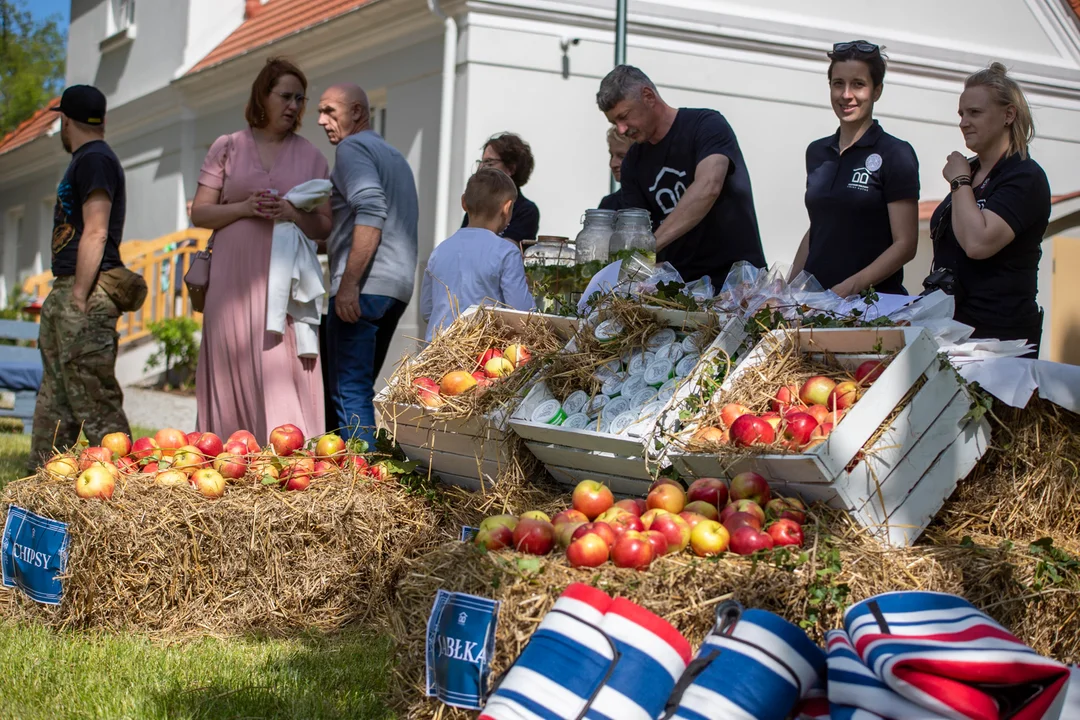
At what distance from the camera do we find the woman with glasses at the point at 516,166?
594cm

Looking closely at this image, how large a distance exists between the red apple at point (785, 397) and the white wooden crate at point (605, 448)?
0.25 metres

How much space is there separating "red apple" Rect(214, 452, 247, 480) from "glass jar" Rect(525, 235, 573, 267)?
1.49 m

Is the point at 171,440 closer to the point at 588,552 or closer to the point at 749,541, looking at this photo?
the point at 588,552

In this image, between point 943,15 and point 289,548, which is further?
point 943,15

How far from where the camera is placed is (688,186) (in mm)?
4691

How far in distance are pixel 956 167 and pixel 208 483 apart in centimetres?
298

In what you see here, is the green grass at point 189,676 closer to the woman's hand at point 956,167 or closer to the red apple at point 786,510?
the red apple at point 786,510

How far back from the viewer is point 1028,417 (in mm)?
3275

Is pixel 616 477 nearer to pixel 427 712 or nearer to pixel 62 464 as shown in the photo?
pixel 427 712


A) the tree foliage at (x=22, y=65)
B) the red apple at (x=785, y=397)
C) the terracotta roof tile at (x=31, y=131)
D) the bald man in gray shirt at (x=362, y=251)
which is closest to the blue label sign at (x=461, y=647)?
the red apple at (x=785, y=397)

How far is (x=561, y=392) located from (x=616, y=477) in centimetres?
42

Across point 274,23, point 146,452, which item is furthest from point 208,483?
point 274,23

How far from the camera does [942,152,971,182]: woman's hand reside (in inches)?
159

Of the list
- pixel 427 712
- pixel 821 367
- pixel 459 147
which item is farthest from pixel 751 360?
pixel 459 147
